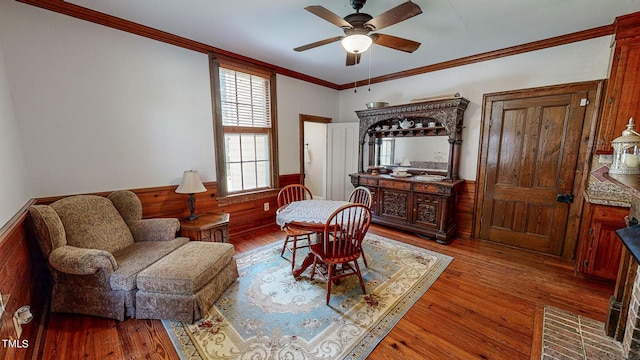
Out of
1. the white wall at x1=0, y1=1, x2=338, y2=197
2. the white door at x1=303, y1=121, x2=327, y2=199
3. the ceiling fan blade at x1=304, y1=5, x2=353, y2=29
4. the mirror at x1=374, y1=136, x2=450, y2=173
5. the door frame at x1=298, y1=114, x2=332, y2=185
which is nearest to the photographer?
the ceiling fan blade at x1=304, y1=5, x2=353, y2=29

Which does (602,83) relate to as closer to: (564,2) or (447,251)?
(564,2)

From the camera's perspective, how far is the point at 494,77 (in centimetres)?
328

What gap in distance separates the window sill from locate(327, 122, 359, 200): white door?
1.30 m

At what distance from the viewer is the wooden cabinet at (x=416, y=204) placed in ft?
11.1

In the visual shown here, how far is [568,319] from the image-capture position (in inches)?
76.5

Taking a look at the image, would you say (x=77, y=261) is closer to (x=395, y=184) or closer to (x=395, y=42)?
(x=395, y=42)

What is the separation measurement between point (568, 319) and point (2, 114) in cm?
457

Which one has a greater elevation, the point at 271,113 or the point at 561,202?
the point at 271,113

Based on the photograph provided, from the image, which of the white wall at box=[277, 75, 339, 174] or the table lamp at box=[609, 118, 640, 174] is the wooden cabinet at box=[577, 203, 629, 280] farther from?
the white wall at box=[277, 75, 339, 174]

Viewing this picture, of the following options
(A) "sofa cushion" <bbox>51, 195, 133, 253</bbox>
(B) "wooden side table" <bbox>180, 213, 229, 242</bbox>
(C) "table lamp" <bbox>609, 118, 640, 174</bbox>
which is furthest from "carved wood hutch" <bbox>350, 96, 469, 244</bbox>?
(A) "sofa cushion" <bbox>51, 195, 133, 253</bbox>

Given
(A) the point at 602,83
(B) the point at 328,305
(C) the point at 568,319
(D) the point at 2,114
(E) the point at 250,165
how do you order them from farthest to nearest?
(E) the point at 250,165 < (A) the point at 602,83 < (B) the point at 328,305 < (C) the point at 568,319 < (D) the point at 2,114

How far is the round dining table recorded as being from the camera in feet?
7.32

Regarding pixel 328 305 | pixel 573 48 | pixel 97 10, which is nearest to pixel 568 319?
pixel 328 305

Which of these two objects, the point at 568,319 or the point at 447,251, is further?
the point at 447,251
